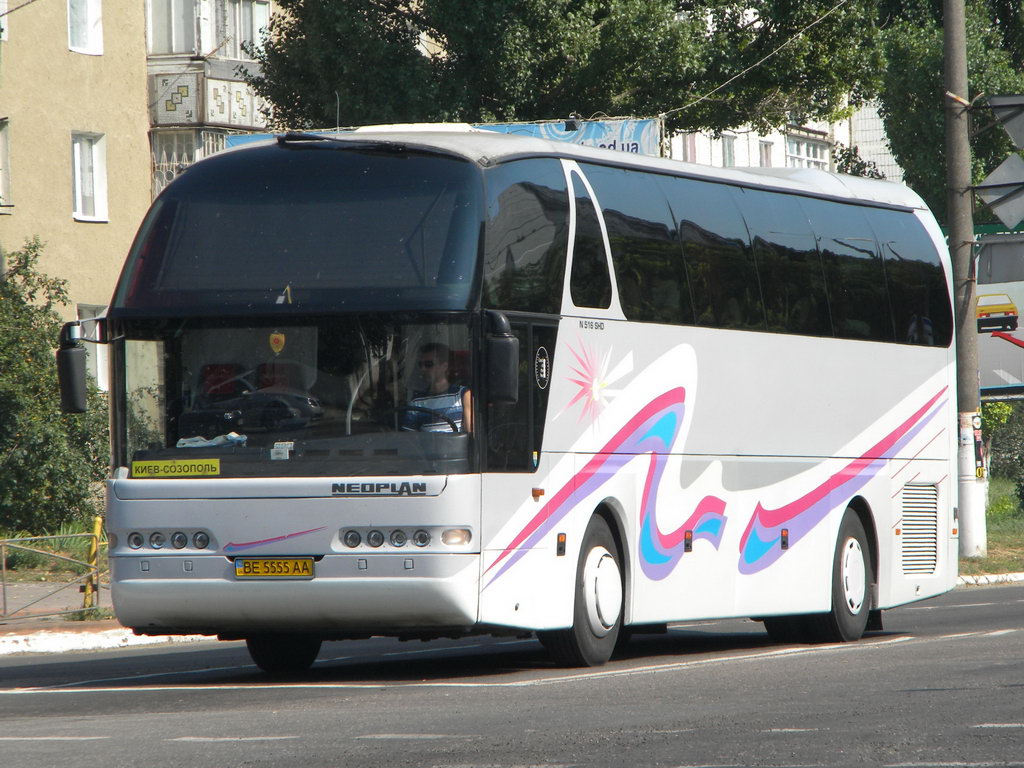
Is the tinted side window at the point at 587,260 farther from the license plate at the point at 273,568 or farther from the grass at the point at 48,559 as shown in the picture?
the grass at the point at 48,559

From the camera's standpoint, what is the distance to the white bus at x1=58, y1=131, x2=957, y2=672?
11961 mm

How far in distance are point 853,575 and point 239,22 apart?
21.4 meters

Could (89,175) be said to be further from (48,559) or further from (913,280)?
(913,280)

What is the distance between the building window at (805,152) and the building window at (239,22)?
83.4 feet

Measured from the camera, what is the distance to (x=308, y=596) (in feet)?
39.4

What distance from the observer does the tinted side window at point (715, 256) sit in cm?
1443

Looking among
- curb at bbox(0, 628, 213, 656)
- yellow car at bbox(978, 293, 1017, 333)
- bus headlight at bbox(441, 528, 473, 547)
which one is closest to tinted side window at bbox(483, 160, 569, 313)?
bus headlight at bbox(441, 528, 473, 547)

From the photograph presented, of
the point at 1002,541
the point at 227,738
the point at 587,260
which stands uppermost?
the point at 587,260

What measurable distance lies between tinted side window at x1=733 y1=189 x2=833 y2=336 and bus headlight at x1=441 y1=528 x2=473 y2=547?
168 inches

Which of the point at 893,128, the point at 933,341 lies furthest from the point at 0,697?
the point at 893,128

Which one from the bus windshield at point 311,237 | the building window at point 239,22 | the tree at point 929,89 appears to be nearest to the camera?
the bus windshield at point 311,237

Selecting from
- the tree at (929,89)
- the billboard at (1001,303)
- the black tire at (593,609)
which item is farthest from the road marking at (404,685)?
the billboard at (1001,303)

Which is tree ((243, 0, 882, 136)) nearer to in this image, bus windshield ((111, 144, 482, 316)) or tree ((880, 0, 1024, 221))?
bus windshield ((111, 144, 482, 316))

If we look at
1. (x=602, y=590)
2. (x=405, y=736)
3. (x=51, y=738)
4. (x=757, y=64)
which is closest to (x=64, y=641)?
(x=602, y=590)
